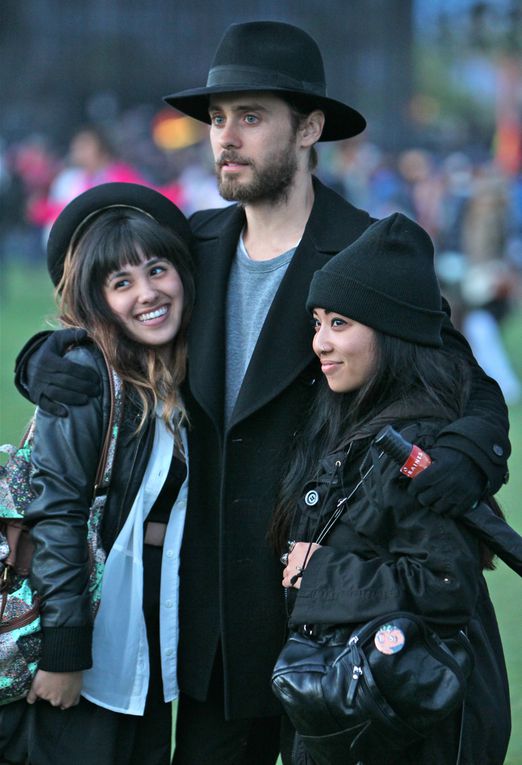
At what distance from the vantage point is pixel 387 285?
2746 mm

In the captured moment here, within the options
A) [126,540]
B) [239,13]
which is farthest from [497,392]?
[239,13]

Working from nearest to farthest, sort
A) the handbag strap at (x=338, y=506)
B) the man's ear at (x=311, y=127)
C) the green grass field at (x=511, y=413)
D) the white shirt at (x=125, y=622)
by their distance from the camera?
the handbag strap at (x=338, y=506) < the white shirt at (x=125, y=622) < the man's ear at (x=311, y=127) < the green grass field at (x=511, y=413)

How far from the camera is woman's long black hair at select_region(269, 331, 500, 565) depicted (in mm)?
2744

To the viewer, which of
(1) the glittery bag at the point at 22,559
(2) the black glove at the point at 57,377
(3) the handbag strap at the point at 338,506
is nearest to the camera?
(3) the handbag strap at the point at 338,506

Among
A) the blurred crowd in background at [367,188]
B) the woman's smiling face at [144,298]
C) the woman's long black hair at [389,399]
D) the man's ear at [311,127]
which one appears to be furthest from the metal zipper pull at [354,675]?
the blurred crowd in background at [367,188]

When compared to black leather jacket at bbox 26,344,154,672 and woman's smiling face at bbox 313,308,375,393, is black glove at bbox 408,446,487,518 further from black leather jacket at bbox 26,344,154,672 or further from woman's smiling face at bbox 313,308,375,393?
black leather jacket at bbox 26,344,154,672

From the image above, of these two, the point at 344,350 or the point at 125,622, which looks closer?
the point at 344,350

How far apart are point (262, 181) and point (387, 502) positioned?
3.65 feet

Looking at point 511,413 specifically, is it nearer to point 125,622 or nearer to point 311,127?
point 311,127

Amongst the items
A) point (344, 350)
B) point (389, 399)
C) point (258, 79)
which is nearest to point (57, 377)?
point (344, 350)

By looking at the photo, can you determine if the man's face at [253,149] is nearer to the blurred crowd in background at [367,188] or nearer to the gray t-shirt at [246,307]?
the gray t-shirt at [246,307]

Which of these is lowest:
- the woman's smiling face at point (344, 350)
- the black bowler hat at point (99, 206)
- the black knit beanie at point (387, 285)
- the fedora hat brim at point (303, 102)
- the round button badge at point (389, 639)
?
the round button badge at point (389, 639)

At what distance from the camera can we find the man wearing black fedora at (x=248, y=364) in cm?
312

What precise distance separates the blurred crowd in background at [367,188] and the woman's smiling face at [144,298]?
25.9 feet
